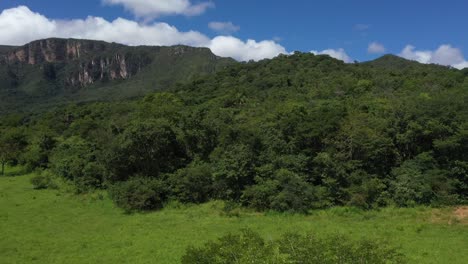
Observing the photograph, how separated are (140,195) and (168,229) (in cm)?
638

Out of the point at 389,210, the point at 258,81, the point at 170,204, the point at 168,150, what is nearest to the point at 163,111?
the point at 168,150

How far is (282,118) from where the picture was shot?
35.6 m

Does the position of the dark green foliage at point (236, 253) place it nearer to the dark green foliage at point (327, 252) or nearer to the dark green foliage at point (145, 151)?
the dark green foliage at point (327, 252)

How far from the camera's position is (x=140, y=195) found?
100 ft

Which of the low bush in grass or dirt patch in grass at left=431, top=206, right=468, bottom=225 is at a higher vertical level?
the low bush in grass

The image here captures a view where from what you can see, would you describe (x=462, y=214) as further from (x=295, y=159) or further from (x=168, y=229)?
(x=168, y=229)

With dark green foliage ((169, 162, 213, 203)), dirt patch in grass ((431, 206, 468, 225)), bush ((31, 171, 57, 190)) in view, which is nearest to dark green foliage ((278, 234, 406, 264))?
dirt patch in grass ((431, 206, 468, 225))

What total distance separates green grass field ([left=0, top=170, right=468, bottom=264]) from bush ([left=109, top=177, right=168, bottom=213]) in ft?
2.84

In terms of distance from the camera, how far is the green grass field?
20.2 metres

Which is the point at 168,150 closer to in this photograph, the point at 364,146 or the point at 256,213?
the point at 256,213

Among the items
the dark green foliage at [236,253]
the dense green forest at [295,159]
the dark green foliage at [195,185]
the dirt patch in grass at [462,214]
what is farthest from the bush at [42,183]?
the dark green foliage at [236,253]

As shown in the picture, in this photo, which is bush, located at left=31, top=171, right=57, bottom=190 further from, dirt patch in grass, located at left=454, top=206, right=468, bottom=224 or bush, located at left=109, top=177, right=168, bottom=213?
dirt patch in grass, located at left=454, top=206, right=468, bottom=224

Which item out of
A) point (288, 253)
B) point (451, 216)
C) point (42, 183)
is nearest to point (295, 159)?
point (451, 216)

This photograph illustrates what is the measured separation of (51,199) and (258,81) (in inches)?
2164
